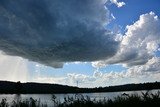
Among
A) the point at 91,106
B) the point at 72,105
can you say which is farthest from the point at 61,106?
the point at 91,106

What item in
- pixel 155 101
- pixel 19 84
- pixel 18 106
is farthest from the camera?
pixel 19 84

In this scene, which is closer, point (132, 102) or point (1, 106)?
point (132, 102)

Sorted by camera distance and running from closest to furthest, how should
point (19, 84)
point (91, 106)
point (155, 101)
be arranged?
point (155, 101) < point (91, 106) < point (19, 84)

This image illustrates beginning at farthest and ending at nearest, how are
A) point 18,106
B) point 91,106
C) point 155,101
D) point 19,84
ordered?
point 19,84 < point 18,106 < point 91,106 < point 155,101

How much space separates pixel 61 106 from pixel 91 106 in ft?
10.3

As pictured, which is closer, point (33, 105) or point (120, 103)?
point (120, 103)

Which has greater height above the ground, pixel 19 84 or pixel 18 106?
→ pixel 19 84

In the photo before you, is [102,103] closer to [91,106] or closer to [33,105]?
[91,106]

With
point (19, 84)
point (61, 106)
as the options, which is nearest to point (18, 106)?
point (61, 106)

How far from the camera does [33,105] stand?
83.6 ft

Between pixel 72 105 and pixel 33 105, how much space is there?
3.64 metres

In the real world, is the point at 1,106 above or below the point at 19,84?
below

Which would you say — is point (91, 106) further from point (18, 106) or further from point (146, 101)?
point (18, 106)

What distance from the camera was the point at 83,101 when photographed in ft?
77.1
